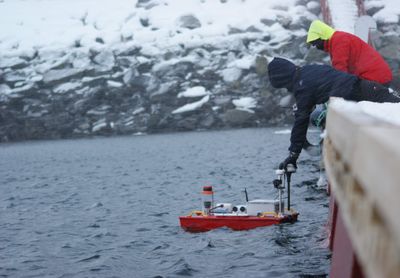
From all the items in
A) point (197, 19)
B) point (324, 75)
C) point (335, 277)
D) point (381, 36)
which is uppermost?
point (197, 19)

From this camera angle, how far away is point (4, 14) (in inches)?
2827

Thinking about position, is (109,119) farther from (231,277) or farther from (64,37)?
(231,277)

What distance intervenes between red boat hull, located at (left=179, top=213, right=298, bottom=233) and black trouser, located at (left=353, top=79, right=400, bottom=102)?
3.37m

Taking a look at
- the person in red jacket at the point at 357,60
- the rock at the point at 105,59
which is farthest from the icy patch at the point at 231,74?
the person in red jacket at the point at 357,60

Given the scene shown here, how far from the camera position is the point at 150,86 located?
55531mm

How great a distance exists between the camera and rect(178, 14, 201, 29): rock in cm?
6366

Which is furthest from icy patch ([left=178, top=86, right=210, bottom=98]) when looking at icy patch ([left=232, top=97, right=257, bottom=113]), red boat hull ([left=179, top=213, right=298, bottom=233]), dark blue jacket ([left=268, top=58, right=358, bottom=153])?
dark blue jacket ([left=268, top=58, right=358, bottom=153])

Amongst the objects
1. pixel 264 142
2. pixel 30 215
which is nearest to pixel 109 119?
pixel 264 142

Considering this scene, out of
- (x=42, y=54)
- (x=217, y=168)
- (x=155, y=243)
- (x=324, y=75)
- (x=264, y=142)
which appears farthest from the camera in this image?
(x=42, y=54)

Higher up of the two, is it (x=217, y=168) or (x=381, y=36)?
(x=381, y=36)

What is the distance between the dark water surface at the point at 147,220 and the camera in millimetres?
9281

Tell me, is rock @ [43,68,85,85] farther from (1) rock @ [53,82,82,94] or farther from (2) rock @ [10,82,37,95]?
(2) rock @ [10,82,37,95]

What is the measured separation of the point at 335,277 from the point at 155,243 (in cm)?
678

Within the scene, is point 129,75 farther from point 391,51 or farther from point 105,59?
point 391,51
